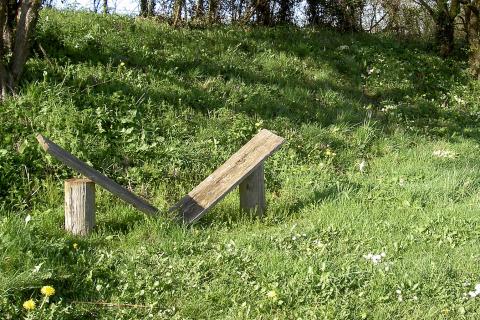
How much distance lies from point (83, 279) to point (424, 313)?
Answer: 232cm

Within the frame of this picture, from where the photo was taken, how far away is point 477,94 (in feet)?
37.6

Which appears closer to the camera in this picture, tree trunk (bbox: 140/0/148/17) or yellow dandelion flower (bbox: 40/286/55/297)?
yellow dandelion flower (bbox: 40/286/55/297)

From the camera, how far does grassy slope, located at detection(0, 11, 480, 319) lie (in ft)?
12.0

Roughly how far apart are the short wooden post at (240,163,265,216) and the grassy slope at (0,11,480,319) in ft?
0.49

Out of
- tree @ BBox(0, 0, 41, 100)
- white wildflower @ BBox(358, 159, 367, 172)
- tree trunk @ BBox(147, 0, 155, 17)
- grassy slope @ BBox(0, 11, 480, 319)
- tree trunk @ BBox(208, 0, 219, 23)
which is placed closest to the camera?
grassy slope @ BBox(0, 11, 480, 319)

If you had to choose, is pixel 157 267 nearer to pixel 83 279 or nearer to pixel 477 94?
pixel 83 279

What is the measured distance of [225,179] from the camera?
515 cm

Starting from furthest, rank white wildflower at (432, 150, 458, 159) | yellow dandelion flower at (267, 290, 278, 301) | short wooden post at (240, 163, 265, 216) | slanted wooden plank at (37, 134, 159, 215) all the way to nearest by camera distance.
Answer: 1. white wildflower at (432, 150, 458, 159)
2. short wooden post at (240, 163, 265, 216)
3. slanted wooden plank at (37, 134, 159, 215)
4. yellow dandelion flower at (267, 290, 278, 301)

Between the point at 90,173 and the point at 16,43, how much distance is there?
3048 mm

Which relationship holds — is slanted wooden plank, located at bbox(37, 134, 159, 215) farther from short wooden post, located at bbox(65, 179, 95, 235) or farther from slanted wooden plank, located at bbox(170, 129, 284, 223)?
slanted wooden plank, located at bbox(170, 129, 284, 223)

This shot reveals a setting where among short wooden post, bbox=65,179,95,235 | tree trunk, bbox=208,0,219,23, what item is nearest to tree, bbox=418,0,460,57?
tree trunk, bbox=208,0,219,23

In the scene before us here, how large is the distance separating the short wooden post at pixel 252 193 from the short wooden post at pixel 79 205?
149 centimetres

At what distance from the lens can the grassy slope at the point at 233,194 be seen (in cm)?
366

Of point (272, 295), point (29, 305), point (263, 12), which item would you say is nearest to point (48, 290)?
point (29, 305)
